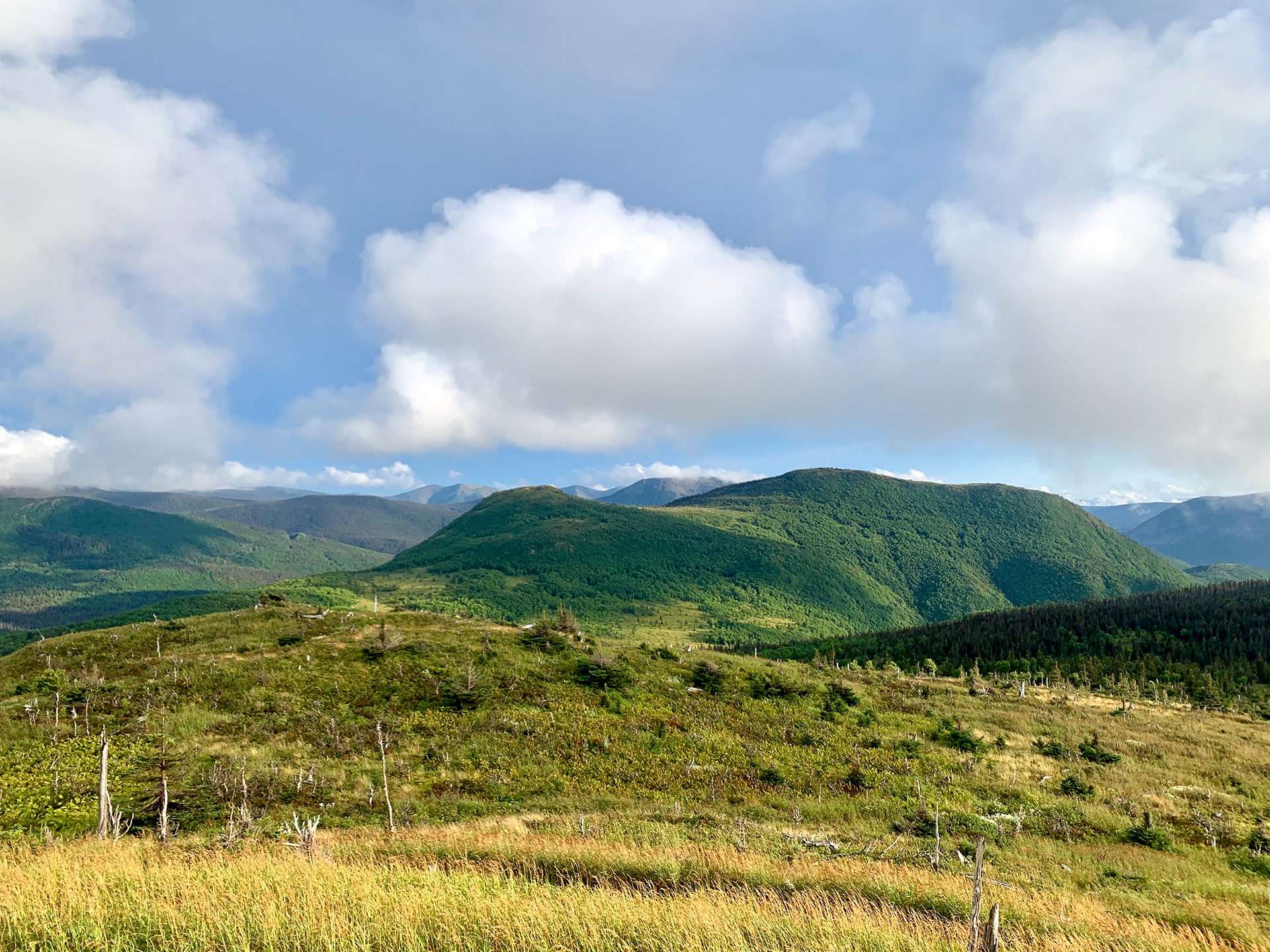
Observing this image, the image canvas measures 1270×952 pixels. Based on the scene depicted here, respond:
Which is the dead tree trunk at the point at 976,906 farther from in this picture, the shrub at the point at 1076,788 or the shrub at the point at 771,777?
the shrub at the point at 1076,788

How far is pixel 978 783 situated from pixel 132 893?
36.1 m

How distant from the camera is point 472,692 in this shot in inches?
1412

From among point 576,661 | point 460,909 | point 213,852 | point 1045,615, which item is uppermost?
point 460,909

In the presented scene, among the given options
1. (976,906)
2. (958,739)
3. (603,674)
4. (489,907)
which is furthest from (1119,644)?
(489,907)

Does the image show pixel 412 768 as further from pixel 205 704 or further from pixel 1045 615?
pixel 1045 615

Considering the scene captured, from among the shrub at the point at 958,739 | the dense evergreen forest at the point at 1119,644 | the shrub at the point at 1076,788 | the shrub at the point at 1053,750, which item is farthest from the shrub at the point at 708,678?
the dense evergreen forest at the point at 1119,644

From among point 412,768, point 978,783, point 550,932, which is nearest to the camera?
point 550,932

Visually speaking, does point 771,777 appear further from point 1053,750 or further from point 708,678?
point 1053,750

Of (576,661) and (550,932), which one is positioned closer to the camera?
(550,932)

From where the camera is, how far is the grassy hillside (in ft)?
31.9

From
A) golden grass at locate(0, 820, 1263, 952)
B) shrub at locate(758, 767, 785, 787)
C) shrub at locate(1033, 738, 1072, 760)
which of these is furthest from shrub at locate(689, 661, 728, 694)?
golden grass at locate(0, 820, 1263, 952)

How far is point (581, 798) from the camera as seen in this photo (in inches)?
1011

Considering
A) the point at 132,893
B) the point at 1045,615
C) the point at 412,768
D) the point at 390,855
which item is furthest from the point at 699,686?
the point at 1045,615

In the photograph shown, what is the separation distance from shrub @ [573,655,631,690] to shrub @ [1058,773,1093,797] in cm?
2667
